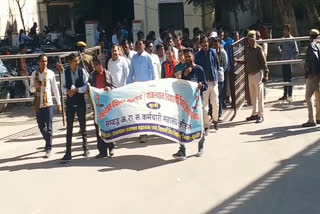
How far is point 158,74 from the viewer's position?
37.5 feet

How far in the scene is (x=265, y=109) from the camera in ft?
43.4

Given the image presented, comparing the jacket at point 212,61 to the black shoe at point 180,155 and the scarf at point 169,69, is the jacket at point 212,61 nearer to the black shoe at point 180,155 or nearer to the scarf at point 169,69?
the scarf at point 169,69

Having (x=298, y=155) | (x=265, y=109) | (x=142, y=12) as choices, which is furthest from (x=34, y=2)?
(x=298, y=155)

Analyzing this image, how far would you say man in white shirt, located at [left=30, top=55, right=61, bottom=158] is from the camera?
10.2m

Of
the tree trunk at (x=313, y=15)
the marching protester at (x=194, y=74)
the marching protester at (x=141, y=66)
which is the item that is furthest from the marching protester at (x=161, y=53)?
the tree trunk at (x=313, y=15)

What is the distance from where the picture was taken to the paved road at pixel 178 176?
745cm

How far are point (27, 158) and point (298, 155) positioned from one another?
4.44 meters

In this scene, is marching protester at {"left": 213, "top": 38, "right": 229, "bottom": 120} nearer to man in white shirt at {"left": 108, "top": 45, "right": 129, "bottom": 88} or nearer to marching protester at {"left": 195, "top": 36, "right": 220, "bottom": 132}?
marching protester at {"left": 195, "top": 36, "right": 220, "bottom": 132}

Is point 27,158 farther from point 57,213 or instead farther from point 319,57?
point 319,57

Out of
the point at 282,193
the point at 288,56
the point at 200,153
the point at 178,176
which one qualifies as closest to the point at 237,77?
the point at 288,56

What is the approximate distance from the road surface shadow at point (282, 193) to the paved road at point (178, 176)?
0.4 inches

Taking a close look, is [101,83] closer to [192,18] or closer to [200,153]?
[200,153]

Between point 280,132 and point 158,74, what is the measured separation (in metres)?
2.44

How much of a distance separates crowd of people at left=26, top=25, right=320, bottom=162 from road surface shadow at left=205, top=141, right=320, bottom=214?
1628 millimetres
